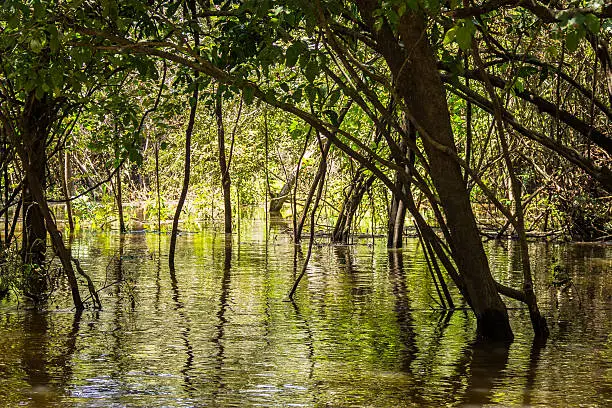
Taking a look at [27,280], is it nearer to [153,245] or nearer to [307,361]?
[307,361]

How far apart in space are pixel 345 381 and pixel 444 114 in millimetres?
2095

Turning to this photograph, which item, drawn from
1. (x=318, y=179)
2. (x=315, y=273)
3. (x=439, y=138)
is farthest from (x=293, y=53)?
(x=315, y=273)

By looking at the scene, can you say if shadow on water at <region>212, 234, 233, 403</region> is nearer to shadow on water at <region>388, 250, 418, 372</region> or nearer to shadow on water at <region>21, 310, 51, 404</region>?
shadow on water at <region>21, 310, 51, 404</region>

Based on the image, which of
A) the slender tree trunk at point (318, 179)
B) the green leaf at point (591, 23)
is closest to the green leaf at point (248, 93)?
the slender tree trunk at point (318, 179)

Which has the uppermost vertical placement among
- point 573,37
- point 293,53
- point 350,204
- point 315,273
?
point 293,53

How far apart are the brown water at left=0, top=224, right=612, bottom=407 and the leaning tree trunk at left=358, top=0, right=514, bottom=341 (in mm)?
595

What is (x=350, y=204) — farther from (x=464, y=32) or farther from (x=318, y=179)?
(x=464, y=32)

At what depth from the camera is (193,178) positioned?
85.0 ft

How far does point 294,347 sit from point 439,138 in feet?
6.03

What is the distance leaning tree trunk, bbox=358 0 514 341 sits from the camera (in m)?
7.30

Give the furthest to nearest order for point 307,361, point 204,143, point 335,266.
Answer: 1. point 204,143
2. point 335,266
3. point 307,361

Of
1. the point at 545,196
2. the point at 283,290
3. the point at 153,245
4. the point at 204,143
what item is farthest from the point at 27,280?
the point at 204,143

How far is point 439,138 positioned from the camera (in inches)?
288

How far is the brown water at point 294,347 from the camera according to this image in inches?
241
